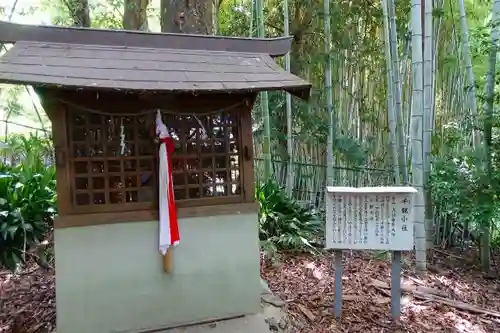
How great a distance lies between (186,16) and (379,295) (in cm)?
351

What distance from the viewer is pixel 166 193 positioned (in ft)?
10.5

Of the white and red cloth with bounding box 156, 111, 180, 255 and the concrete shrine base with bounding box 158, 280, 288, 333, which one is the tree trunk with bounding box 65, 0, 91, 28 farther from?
the concrete shrine base with bounding box 158, 280, 288, 333

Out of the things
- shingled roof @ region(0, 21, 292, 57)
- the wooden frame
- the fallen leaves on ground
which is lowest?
the fallen leaves on ground

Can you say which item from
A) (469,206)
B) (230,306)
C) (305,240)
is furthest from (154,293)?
(469,206)

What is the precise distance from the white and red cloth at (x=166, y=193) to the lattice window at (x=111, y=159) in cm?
10

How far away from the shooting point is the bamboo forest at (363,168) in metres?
3.98

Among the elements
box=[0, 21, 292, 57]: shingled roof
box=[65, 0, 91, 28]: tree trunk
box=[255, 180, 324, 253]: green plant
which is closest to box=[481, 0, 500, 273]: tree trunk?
box=[255, 180, 324, 253]: green plant

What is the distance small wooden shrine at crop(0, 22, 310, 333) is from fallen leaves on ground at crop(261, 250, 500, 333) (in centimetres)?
66

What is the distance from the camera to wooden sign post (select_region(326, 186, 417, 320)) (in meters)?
3.50

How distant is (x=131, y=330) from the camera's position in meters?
3.24

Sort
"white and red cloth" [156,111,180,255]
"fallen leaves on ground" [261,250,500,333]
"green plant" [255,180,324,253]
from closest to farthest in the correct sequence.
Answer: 1. "white and red cloth" [156,111,180,255]
2. "fallen leaves on ground" [261,250,500,333]
3. "green plant" [255,180,324,253]

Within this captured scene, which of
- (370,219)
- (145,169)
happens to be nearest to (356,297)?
(370,219)

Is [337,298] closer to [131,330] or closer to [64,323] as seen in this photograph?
[131,330]

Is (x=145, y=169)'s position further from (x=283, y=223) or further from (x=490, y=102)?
(x=490, y=102)
